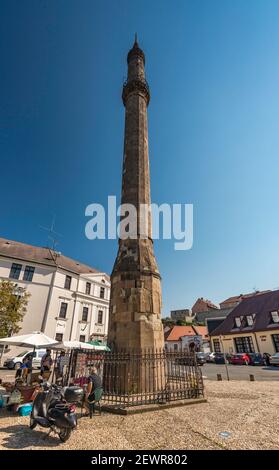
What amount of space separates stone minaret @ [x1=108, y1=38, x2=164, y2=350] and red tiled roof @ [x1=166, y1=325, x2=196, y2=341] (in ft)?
147

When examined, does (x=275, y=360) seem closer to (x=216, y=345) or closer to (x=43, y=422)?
(x=216, y=345)

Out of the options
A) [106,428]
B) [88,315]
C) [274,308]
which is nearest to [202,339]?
[274,308]

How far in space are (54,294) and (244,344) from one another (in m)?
25.1

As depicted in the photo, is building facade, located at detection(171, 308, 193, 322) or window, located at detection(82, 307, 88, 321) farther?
building facade, located at detection(171, 308, 193, 322)

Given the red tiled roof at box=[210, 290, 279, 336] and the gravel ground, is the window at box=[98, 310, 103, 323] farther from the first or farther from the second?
the gravel ground

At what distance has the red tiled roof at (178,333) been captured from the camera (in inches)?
1991

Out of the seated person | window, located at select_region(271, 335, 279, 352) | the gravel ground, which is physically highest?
window, located at select_region(271, 335, 279, 352)

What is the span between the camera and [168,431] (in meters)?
5.00

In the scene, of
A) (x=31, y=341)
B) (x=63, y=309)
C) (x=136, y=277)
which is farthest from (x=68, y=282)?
(x=136, y=277)

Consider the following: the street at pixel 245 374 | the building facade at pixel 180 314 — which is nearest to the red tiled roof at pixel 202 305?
the building facade at pixel 180 314

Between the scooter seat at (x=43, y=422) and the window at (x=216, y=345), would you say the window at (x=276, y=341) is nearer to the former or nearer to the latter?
the window at (x=216, y=345)

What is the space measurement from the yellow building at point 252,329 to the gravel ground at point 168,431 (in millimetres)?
24710

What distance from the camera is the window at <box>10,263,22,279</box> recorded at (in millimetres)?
25066

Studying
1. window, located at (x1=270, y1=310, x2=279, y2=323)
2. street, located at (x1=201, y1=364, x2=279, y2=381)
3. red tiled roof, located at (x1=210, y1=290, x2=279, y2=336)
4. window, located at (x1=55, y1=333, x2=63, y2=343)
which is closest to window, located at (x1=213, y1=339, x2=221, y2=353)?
red tiled roof, located at (x1=210, y1=290, x2=279, y2=336)
